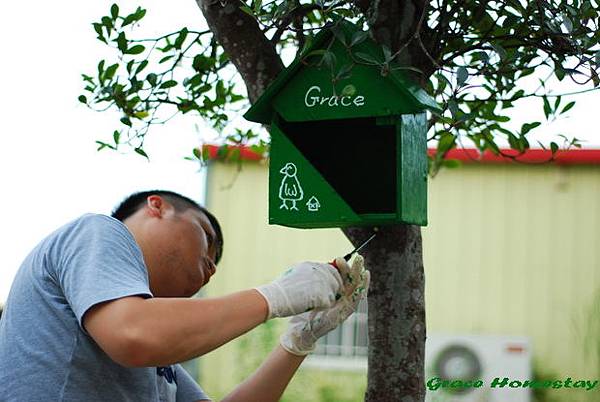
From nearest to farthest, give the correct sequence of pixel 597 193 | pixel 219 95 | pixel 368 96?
pixel 368 96 < pixel 219 95 < pixel 597 193

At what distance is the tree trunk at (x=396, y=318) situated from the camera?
2119mm

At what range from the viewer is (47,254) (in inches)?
72.2

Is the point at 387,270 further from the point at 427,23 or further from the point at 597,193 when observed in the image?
the point at 597,193

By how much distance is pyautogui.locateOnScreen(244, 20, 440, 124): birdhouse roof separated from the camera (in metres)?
1.97

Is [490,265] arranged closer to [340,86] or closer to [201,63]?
[201,63]

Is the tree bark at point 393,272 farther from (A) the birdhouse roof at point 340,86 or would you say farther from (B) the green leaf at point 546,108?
(B) the green leaf at point 546,108

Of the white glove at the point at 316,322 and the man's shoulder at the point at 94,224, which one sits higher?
the man's shoulder at the point at 94,224

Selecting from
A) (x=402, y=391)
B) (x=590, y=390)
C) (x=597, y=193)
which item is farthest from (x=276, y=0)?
(x=597, y=193)

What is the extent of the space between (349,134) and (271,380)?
0.65m

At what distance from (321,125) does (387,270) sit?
0.40 m

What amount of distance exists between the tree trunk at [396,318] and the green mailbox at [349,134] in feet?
0.28

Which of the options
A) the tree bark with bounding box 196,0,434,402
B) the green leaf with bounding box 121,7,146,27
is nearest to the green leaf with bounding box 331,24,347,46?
the tree bark with bounding box 196,0,434,402

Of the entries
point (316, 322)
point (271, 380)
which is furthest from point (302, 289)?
point (271, 380)

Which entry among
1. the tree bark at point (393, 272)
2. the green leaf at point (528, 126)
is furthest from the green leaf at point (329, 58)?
the green leaf at point (528, 126)
